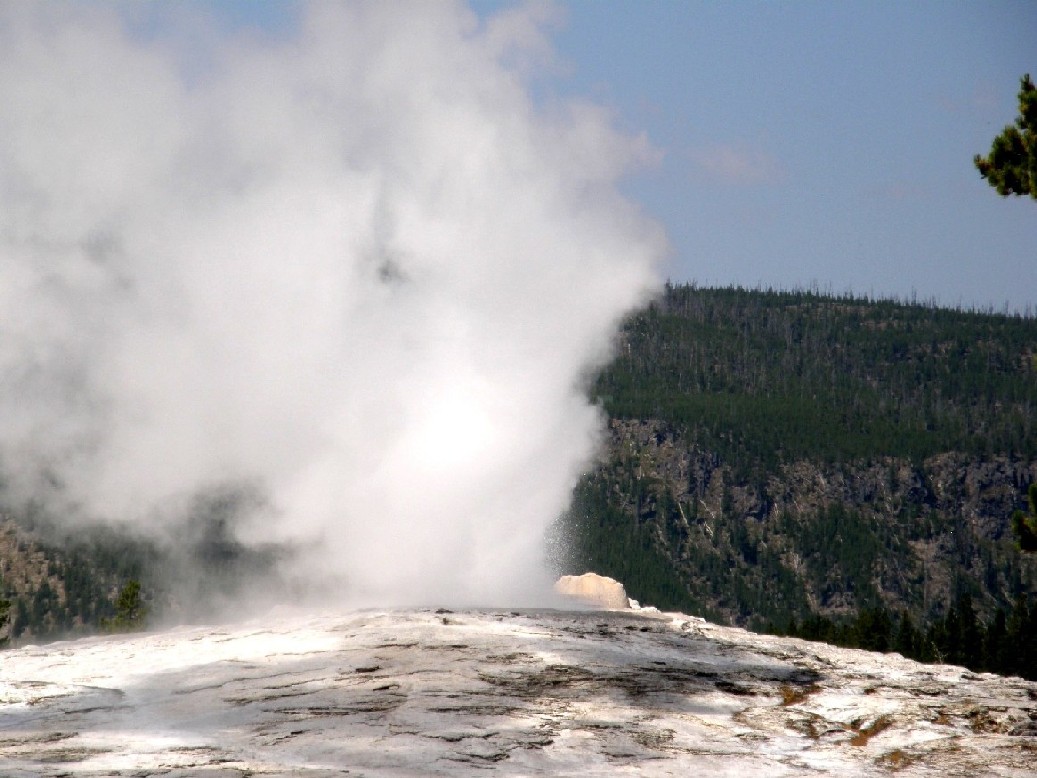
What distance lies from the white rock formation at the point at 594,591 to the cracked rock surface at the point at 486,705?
10.8 meters

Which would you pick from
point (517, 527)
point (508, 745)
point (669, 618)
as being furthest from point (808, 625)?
point (508, 745)

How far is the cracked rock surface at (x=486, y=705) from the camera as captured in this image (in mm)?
18375

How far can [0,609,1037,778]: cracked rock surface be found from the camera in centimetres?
1838

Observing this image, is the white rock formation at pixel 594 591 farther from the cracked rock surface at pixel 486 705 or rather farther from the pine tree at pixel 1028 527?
the pine tree at pixel 1028 527

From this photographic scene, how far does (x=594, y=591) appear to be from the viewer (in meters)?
43.6

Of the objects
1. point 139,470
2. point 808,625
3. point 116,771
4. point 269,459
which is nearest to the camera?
point 116,771

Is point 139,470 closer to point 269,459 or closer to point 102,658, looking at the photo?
point 269,459

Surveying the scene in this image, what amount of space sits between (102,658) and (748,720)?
44.8ft

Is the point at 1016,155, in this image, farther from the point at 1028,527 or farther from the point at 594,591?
the point at 594,591

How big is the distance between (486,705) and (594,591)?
877 inches

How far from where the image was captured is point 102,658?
27359 mm

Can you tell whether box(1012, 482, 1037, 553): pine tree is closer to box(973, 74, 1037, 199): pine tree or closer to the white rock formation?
box(973, 74, 1037, 199): pine tree

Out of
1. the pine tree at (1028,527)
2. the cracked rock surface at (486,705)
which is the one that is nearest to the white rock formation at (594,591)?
the cracked rock surface at (486,705)

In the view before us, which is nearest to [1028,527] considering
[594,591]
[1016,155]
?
[1016,155]
